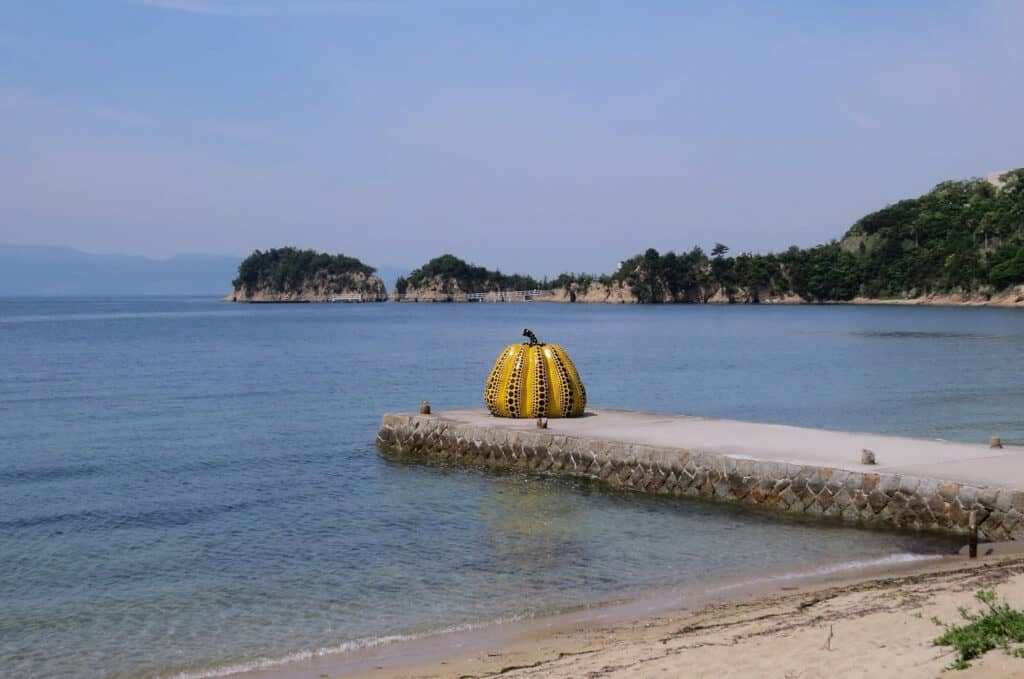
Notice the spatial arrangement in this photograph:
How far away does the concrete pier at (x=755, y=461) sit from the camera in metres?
17.1

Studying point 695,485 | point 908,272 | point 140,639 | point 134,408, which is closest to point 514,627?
point 140,639

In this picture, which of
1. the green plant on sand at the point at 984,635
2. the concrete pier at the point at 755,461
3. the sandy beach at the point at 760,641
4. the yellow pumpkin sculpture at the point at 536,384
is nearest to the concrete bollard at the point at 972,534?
the concrete pier at the point at 755,461

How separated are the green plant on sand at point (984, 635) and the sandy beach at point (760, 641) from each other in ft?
0.32

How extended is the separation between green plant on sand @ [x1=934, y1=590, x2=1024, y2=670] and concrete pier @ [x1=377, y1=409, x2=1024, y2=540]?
22.8ft

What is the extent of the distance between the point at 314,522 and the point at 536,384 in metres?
8.40

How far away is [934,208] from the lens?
600 ft

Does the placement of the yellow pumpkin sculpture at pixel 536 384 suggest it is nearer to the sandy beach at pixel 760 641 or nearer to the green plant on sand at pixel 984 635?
the sandy beach at pixel 760 641

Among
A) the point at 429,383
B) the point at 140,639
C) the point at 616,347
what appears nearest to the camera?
the point at 140,639

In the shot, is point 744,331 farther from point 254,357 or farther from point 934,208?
point 934,208

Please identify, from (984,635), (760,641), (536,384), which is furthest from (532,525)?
(984,635)

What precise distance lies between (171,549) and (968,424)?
21.7 metres

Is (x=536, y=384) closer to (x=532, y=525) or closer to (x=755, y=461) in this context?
(x=755, y=461)

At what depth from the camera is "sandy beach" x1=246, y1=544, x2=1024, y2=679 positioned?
31.4ft

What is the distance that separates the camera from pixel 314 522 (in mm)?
19094
